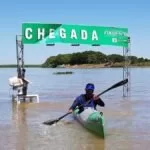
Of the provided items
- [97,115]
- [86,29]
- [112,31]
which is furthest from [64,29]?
[97,115]

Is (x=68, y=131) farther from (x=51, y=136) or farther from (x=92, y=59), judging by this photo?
(x=92, y=59)

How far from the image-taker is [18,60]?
23984 mm

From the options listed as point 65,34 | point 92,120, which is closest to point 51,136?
point 92,120

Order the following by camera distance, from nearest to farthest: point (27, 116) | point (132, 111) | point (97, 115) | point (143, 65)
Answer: point (97, 115) < point (27, 116) < point (132, 111) < point (143, 65)

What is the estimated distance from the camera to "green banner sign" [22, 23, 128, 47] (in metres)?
22.7

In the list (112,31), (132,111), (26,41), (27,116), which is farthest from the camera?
(112,31)

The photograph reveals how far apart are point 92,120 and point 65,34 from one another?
36.3 feet

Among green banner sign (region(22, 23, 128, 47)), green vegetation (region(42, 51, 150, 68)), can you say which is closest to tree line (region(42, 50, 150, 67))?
green vegetation (region(42, 51, 150, 68))

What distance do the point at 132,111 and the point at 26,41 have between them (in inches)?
270

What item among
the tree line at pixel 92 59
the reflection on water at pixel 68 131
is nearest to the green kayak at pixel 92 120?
the reflection on water at pixel 68 131

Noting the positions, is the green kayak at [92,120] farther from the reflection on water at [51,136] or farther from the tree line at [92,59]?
the tree line at [92,59]

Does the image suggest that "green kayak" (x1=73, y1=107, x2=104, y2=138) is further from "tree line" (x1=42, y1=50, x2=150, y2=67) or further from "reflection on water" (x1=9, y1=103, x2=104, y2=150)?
"tree line" (x1=42, y1=50, x2=150, y2=67)

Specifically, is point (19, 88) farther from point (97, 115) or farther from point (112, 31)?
point (97, 115)

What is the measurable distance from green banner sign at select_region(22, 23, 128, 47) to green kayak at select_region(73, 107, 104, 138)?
8.81m
